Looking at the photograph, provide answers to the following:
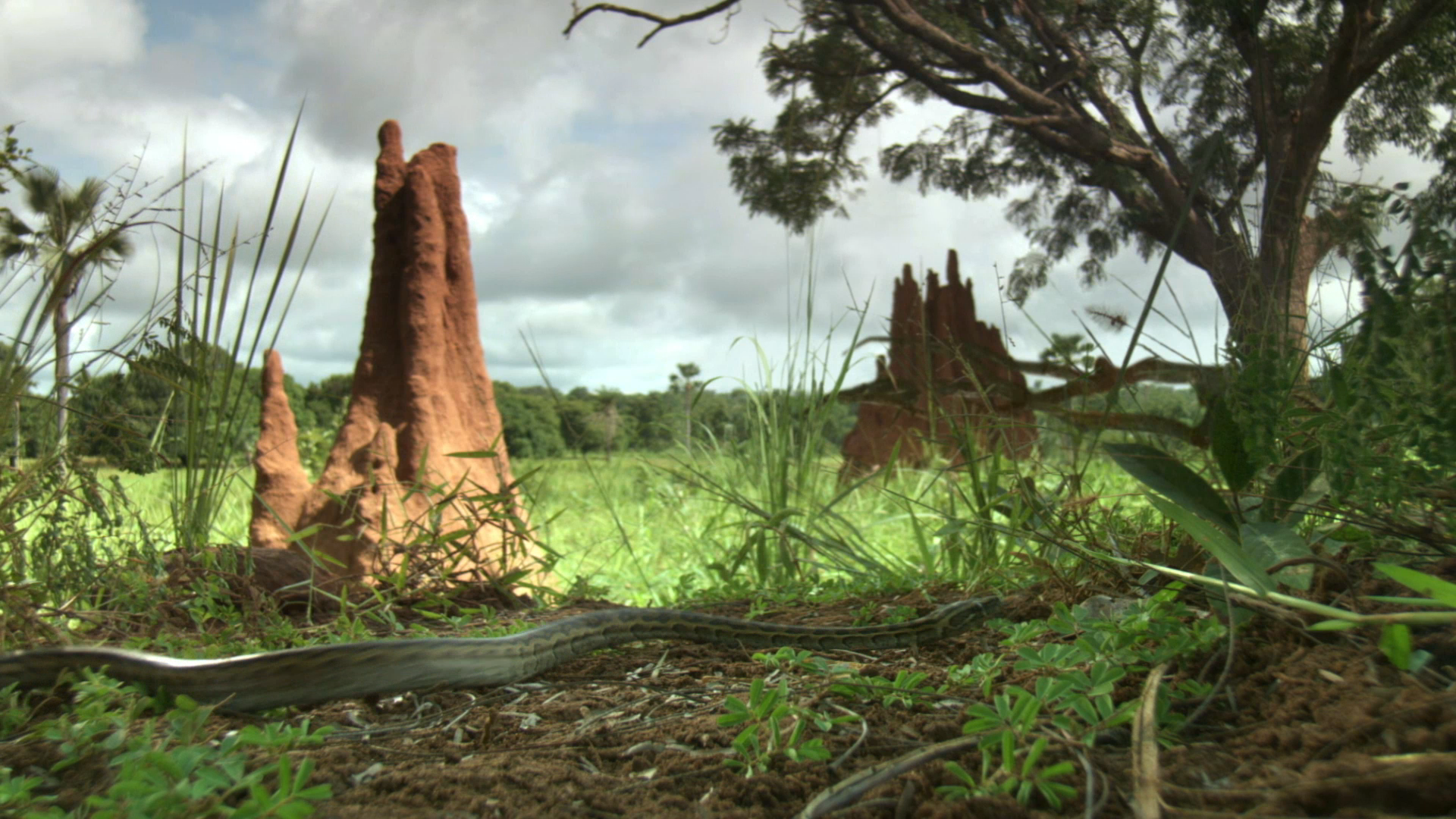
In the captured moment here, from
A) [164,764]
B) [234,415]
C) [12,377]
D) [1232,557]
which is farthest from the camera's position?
[234,415]

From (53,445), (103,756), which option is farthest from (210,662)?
(53,445)

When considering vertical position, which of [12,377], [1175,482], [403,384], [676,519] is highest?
[403,384]

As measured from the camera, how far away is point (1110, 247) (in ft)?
35.0

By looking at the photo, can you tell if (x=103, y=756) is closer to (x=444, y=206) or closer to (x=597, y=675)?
(x=597, y=675)

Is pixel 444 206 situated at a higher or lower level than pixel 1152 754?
higher

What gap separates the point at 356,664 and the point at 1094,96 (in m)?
9.20

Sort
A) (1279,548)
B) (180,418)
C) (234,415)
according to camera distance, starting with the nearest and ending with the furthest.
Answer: (1279,548)
(234,415)
(180,418)

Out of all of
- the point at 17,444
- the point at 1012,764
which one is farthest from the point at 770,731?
the point at 17,444

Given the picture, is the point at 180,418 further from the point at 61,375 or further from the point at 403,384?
the point at 403,384

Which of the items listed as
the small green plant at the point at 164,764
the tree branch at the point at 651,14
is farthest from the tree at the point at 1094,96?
the small green plant at the point at 164,764

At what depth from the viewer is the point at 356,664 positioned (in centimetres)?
192

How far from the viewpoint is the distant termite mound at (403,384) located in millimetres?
6922

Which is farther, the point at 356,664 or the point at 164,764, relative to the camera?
the point at 356,664

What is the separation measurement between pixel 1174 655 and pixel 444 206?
25.5ft
